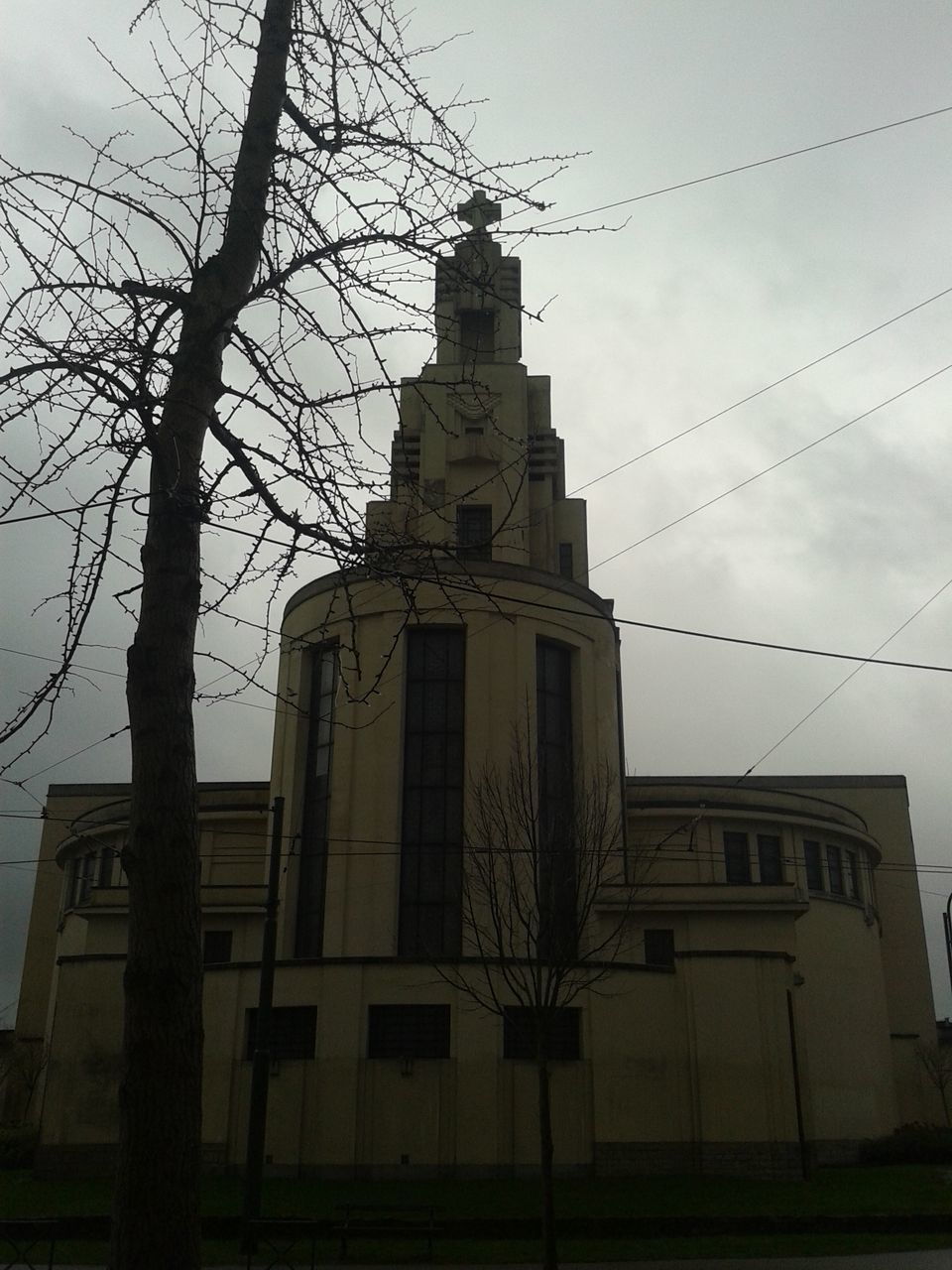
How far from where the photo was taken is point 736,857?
39938mm

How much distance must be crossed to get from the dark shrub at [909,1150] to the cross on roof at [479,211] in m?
35.0

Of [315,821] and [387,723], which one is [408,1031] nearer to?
[315,821]

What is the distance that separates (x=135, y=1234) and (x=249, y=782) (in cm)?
3843

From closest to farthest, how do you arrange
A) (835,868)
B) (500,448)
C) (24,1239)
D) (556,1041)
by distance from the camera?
1. (24,1239)
2. (556,1041)
3. (500,448)
4. (835,868)

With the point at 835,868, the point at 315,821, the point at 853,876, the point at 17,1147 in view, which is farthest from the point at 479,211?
the point at 853,876

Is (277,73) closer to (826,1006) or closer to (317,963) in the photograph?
(317,963)

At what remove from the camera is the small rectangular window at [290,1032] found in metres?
26.9

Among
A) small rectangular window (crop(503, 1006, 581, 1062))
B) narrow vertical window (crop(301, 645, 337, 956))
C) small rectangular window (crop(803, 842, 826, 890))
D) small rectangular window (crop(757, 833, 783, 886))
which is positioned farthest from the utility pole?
small rectangular window (crop(803, 842, 826, 890))

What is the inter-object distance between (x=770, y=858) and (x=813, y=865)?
5.63 ft

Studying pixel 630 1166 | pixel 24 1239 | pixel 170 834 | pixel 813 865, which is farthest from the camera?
pixel 813 865

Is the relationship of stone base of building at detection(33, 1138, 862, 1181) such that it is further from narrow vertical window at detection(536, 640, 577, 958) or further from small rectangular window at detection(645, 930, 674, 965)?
small rectangular window at detection(645, 930, 674, 965)

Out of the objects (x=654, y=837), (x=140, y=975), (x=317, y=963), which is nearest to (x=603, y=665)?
(x=654, y=837)

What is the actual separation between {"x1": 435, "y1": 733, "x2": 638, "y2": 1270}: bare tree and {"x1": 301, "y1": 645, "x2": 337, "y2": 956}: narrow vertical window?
4511 mm

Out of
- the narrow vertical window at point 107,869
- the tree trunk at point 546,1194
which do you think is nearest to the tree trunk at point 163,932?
the tree trunk at point 546,1194
